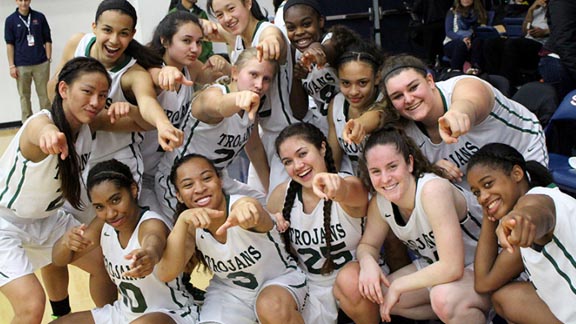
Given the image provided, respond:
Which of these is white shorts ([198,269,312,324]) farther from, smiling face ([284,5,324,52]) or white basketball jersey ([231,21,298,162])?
smiling face ([284,5,324,52])

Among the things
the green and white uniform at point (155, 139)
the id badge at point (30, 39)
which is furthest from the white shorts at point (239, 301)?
the id badge at point (30, 39)

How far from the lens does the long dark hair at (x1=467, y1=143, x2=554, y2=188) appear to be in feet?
8.48

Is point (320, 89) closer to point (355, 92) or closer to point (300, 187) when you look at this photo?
point (355, 92)

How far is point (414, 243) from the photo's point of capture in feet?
9.52

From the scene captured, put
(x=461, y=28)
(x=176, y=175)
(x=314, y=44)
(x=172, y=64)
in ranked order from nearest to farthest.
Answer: (x=176, y=175), (x=314, y=44), (x=172, y=64), (x=461, y=28)

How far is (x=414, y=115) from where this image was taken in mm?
2918

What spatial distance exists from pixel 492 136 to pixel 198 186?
4.27ft

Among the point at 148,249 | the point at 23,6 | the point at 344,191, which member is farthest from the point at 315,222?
the point at 23,6

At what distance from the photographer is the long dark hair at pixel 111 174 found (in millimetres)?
2969

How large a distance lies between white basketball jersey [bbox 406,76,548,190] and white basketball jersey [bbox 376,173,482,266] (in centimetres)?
18

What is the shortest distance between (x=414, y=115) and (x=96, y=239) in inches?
60.3

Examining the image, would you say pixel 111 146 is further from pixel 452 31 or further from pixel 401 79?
pixel 452 31

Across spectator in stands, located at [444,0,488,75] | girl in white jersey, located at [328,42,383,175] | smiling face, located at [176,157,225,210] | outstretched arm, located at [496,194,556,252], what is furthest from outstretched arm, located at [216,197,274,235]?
spectator in stands, located at [444,0,488,75]

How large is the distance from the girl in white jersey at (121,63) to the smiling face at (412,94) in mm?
1051
